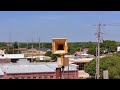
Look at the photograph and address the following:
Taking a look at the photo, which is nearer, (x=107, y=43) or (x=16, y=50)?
(x=107, y=43)
